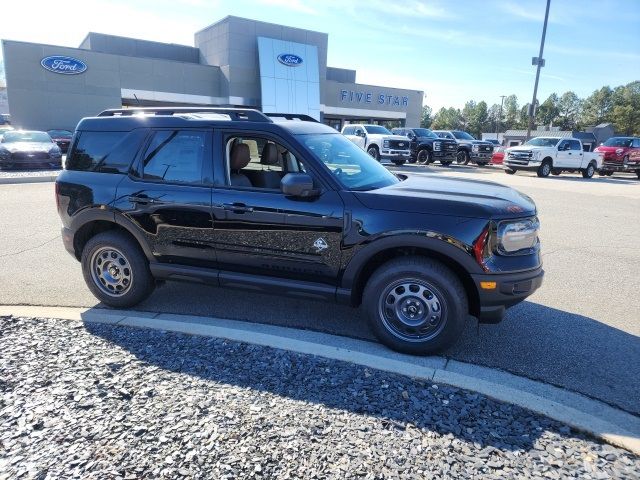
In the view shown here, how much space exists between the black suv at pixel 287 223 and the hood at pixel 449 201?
1 cm

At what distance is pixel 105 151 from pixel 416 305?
3314 millimetres

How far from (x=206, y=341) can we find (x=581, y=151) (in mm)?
23039

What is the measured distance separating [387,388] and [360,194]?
150 centimetres

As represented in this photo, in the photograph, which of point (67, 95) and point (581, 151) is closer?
point (581, 151)

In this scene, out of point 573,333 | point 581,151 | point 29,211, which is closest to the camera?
point 573,333

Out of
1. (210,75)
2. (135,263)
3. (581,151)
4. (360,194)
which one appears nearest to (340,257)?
(360,194)

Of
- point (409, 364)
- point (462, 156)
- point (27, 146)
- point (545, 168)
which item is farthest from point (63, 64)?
point (409, 364)

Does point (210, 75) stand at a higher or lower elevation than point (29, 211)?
higher

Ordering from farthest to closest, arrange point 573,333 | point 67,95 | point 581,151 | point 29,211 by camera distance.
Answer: point 67,95, point 581,151, point 29,211, point 573,333

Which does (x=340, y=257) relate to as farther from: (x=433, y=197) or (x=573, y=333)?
(x=573, y=333)

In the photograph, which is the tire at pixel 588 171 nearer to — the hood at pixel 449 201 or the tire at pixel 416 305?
the hood at pixel 449 201

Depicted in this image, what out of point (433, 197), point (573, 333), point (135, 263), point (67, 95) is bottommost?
point (573, 333)

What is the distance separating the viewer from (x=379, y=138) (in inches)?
885

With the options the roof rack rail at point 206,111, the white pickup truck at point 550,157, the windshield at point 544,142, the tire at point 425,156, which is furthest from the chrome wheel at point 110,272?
the tire at point 425,156
